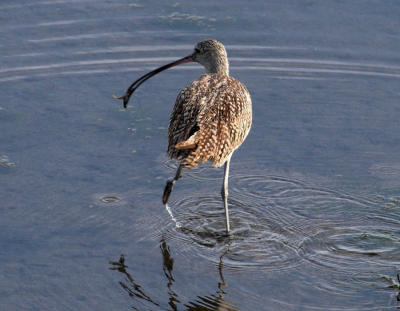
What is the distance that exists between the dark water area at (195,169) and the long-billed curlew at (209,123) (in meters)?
0.53

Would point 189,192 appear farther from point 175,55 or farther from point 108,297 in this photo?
point 175,55

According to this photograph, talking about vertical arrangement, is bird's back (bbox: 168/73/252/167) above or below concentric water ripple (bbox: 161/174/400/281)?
above

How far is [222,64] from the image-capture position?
24.8 ft

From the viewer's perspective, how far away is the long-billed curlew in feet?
20.4

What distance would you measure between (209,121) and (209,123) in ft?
0.07

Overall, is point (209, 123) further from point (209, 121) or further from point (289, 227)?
point (289, 227)

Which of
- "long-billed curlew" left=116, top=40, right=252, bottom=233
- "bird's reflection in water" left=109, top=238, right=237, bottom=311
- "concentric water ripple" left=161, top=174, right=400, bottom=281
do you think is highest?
"long-billed curlew" left=116, top=40, right=252, bottom=233

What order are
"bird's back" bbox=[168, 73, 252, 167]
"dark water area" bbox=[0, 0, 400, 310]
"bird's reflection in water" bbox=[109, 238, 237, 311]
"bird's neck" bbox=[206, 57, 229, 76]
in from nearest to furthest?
"bird's reflection in water" bbox=[109, 238, 237, 311] → "dark water area" bbox=[0, 0, 400, 310] → "bird's back" bbox=[168, 73, 252, 167] → "bird's neck" bbox=[206, 57, 229, 76]

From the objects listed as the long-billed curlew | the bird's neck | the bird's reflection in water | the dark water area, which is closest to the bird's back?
the long-billed curlew

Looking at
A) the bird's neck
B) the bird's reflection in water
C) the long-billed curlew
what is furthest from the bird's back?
the bird's reflection in water

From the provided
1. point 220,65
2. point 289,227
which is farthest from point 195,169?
point 289,227

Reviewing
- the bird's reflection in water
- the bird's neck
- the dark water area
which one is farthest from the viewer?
the bird's neck

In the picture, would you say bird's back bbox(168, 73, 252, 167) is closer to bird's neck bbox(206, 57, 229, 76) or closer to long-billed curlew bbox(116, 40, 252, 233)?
long-billed curlew bbox(116, 40, 252, 233)

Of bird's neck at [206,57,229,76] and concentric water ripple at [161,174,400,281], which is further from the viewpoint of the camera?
bird's neck at [206,57,229,76]
